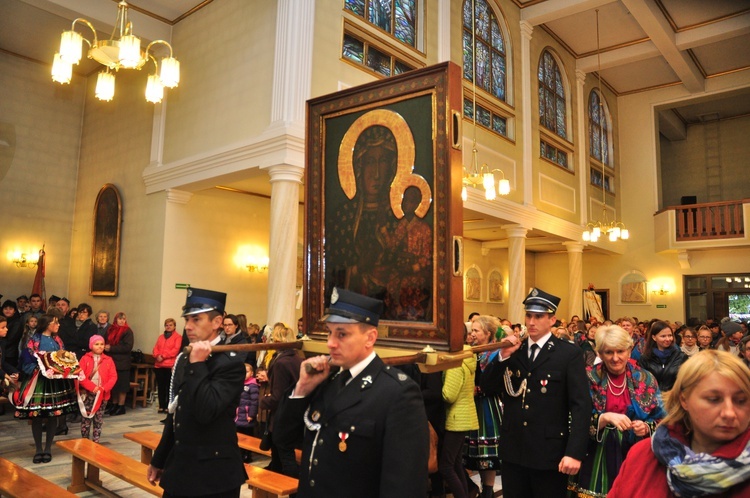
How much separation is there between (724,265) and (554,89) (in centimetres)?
724

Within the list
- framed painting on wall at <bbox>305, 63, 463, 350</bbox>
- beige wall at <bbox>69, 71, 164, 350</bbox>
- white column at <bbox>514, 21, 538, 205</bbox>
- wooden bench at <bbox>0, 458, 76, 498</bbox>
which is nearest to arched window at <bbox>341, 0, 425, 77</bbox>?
white column at <bbox>514, 21, 538, 205</bbox>

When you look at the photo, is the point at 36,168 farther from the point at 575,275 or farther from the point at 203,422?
the point at 575,275

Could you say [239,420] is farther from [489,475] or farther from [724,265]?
[724,265]

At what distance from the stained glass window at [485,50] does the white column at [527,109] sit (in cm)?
66

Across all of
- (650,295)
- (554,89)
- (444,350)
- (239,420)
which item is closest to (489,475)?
(444,350)

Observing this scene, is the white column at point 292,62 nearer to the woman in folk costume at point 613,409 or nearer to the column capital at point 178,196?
the column capital at point 178,196

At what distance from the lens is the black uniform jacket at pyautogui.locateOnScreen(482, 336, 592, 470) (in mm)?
3105

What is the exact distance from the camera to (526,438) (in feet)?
10.5

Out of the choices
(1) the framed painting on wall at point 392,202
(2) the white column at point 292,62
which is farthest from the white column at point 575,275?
(1) the framed painting on wall at point 392,202

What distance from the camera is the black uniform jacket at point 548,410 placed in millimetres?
3105

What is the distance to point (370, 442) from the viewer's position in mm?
1992

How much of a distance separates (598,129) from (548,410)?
16218 millimetres

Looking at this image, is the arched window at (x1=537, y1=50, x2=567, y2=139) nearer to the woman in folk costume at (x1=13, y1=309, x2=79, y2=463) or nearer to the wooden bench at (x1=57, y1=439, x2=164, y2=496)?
the woman in folk costume at (x1=13, y1=309, x2=79, y2=463)

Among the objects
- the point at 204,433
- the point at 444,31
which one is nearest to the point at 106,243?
the point at 444,31
